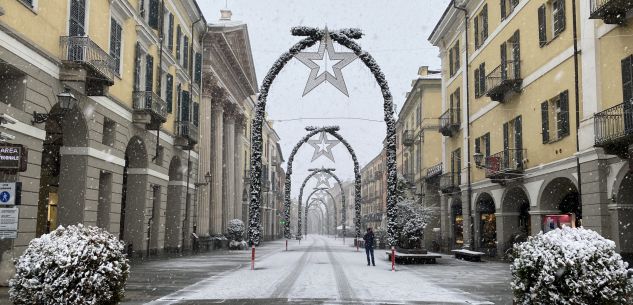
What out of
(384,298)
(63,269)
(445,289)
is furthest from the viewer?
(445,289)

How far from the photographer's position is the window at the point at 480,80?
30.8m

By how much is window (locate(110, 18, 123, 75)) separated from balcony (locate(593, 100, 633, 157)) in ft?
55.4

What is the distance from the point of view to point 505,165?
88.9 ft

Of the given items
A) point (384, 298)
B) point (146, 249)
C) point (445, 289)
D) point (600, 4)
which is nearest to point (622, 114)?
point (600, 4)

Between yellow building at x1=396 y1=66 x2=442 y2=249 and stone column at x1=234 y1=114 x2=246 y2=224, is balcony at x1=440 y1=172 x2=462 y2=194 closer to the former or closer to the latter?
yellow building at x1=396 y1=66 x2=442 y2=249

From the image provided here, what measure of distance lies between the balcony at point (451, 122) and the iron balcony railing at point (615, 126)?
1785 centimetres

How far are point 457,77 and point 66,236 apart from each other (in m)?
30.8

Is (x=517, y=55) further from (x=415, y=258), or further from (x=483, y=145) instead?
(x=415, y=258)

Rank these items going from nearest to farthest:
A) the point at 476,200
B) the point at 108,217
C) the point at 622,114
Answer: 1. the point at 622,114
2. the point at 108,217
3. the point at 476,200

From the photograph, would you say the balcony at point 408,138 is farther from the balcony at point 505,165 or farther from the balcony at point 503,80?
the balcony at point 505,165

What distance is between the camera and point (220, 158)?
42594mm

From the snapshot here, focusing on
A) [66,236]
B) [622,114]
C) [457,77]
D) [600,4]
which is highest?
[457,77]

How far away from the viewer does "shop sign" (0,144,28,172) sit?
11188 millimetres

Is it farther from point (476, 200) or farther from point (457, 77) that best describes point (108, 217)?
point (457, 77)
